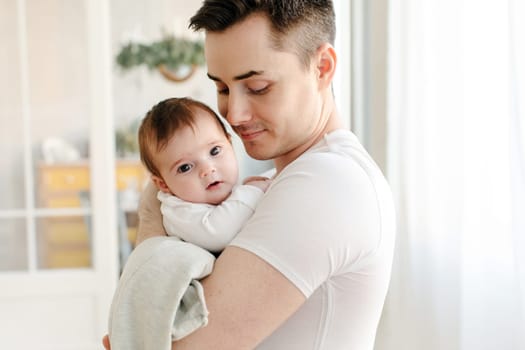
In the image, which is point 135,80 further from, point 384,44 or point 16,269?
point 384,44

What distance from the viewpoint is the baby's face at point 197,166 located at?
1.21 meters

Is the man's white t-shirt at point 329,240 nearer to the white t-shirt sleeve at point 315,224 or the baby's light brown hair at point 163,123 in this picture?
the white t-shirt sleeve at point 315,224

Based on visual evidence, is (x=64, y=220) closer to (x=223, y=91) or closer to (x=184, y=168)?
(x=184, y=168)

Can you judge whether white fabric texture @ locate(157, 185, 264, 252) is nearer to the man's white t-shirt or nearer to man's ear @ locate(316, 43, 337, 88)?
the man's white t-shirt

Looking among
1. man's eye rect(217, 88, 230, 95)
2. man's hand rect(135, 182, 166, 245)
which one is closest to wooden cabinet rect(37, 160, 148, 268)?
man's hand rect(135, 182, 166, 245)

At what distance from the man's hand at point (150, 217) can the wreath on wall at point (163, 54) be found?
180 inches

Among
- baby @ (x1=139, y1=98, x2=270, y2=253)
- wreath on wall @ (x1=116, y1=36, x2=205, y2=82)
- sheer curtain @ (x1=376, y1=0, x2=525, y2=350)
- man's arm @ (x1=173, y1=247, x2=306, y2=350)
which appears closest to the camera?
man's arm @ (x1=173, y1=247, x2=306, y2=350)

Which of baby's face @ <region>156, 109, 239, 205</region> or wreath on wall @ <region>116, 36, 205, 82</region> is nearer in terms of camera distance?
baby's face @ <region>156, 109, 239, 205</region>

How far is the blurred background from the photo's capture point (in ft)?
5.07

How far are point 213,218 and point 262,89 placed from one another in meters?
0.23

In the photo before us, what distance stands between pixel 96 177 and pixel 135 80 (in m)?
2.94

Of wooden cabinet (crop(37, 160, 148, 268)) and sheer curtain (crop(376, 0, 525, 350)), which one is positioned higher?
sheer curtain (crop(376, 0, 525, 350))

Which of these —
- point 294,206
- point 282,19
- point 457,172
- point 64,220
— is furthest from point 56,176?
point 294,206

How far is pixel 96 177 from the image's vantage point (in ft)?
12.8
